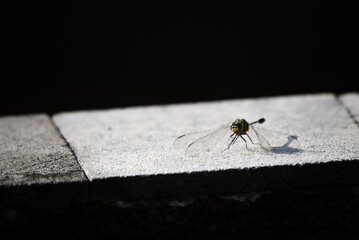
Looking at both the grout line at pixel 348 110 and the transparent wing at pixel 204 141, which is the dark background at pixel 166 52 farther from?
the transparent wing at pixel 204 141

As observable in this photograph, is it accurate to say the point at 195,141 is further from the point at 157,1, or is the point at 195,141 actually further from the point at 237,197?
the point at 157,1

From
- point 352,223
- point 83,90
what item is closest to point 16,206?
point 352,223

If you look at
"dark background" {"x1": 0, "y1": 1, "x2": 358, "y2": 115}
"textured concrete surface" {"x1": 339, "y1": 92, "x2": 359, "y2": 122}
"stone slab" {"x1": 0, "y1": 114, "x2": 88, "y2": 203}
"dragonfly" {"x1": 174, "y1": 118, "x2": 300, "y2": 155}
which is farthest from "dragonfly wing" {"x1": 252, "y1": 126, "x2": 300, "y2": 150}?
"dark background" {"x1": 0, "y1": 1, "x2": 358, "y2": 115}

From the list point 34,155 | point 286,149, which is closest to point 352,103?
point 286,149

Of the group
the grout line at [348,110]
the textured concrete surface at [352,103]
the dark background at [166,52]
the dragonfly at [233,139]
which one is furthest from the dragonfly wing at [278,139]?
the dark background at [166,52]

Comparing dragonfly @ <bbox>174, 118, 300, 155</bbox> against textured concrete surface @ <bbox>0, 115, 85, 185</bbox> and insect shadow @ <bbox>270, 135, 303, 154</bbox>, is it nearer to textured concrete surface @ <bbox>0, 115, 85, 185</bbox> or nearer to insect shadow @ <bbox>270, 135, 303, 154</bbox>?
insect shadow @ <bbox>270, 135, 303, 154</bbox>

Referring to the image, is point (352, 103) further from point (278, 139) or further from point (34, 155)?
point (34, 155)
